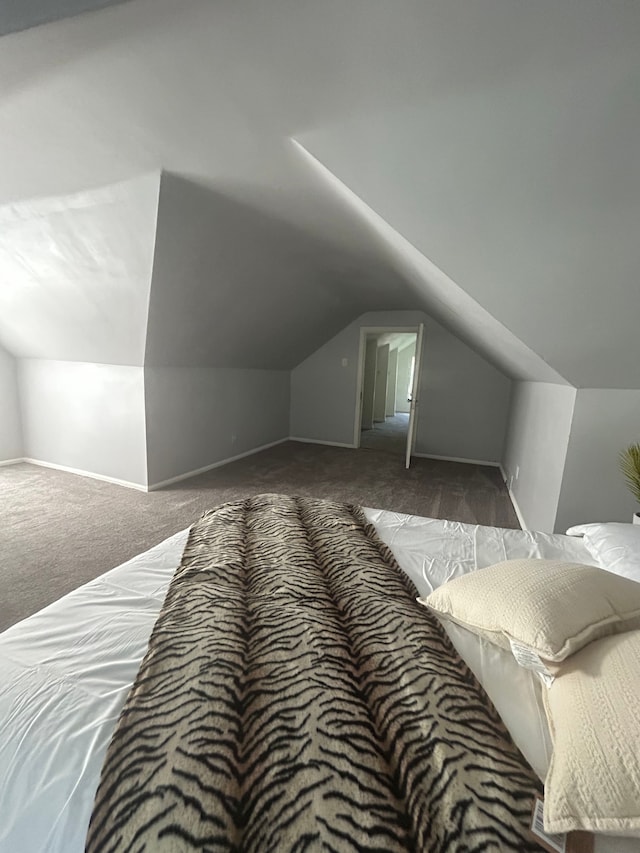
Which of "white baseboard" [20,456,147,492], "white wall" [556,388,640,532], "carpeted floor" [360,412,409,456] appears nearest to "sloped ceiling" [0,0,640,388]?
"white wall" [556,388,640,532]

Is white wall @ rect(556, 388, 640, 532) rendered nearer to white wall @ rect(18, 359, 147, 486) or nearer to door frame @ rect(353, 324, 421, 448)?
door frame @ rect(353, 324, 421, 448)

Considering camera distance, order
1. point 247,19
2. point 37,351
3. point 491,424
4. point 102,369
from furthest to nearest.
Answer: point 491,424 → point 37,351 → point 102,369 → point 247,19

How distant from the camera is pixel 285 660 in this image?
849 millimetres

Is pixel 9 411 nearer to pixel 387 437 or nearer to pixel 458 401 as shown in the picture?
pixel 387 437

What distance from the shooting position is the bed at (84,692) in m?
0.61

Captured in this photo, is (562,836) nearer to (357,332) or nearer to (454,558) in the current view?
(454,558)

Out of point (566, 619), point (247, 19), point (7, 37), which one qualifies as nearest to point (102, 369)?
point (7, 37)

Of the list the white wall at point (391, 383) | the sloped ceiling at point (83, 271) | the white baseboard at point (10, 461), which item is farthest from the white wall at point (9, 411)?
the white wall at point (391, 383)

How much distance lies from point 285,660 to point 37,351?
4814 millimetres

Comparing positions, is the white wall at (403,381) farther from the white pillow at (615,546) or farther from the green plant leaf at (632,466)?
the white pillow at (615,546)

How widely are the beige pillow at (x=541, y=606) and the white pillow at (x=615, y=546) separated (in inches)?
14.8

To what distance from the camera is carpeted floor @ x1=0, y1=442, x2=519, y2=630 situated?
91.2 inches

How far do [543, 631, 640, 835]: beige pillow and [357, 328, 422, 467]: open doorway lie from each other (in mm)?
3916

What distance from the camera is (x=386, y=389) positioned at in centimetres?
862
